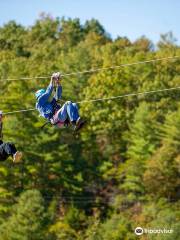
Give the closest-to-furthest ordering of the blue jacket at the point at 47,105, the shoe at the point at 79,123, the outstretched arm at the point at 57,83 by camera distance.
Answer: the outstretched arm at the point at 57,83 < the shoe at the point at 79,123 < the blue jacket at the point at 47,105

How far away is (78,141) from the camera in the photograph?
59.0 m

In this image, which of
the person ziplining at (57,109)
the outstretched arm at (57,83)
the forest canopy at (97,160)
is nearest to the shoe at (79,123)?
the person ziplining at (57,109)

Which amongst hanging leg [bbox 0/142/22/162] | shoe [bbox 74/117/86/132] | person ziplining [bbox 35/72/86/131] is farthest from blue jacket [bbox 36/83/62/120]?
hanging leg [bbox 0/142/22/162]

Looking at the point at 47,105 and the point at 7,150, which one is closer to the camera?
the point at 7,150

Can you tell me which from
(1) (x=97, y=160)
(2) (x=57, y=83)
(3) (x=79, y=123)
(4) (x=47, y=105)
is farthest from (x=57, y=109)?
Result: (1) (x=97, y=160)

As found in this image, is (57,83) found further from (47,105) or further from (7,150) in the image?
(7,150)

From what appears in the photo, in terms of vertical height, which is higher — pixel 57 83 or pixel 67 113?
pixel 57 83

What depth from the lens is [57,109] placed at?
16.6 m

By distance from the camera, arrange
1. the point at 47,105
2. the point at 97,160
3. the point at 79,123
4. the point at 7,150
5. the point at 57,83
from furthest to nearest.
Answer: the point at 97,160
the point at 47,105
the point at 79,123
the point at 57,83
the point at 7,150

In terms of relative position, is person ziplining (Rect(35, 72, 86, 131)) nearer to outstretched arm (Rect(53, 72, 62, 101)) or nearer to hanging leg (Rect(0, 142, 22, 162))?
outstretched arm (Rect(53, 72, 62, 101))

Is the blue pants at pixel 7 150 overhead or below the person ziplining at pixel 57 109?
below

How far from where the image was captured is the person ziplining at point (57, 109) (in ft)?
52.9

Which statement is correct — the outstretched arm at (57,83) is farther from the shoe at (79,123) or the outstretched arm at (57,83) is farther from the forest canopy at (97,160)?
the forest canopy at (97,160)

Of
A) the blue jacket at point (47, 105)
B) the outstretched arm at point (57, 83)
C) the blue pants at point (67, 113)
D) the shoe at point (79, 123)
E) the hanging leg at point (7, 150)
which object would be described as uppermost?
the outstretched arm at point (57, 83)
